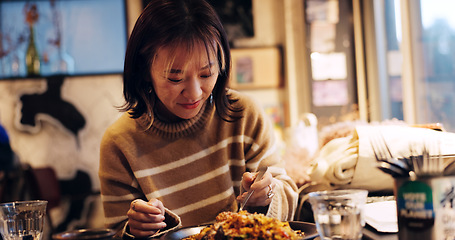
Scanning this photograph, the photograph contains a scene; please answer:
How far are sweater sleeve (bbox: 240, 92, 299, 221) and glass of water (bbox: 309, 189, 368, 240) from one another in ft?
1.71

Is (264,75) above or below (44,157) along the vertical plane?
above

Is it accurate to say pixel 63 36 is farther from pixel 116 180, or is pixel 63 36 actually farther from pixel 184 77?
pixel 184 77

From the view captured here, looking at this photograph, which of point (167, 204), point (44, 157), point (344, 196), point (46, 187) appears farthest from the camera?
point (44, 157)

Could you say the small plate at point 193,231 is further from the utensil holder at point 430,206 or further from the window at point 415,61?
the window at point 415,61

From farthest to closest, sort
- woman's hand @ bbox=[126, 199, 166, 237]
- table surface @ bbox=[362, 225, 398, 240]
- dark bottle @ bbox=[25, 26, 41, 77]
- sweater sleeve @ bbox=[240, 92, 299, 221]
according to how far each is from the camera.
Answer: dark bottle @ bbox=[25, 26, 41, 77], sweater sleeve @ bbox=[240, 92, 299, 221], woman's hand @ bbox=[126, 199, 166, 237], table surface @ bbox=[362, 225, 398, 240]

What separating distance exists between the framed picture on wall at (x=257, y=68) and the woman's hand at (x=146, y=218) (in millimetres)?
2986

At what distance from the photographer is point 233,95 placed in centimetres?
146

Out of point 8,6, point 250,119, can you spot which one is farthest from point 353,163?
point 8,6

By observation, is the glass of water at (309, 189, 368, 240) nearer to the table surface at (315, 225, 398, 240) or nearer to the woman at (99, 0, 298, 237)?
the table surface at (315, 225, 398, 240)

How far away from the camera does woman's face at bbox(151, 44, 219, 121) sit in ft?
3.76

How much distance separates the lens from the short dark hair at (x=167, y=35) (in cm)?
118

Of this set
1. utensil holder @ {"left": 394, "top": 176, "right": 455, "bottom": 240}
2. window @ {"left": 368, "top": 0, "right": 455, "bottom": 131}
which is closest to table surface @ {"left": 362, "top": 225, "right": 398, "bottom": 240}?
utensil holder @ {"left": 394, "top": 176, "right": 455, "bottom": 240}

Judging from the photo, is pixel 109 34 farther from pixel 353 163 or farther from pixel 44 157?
pixel 353 163

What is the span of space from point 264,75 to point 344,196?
329 centimetres
